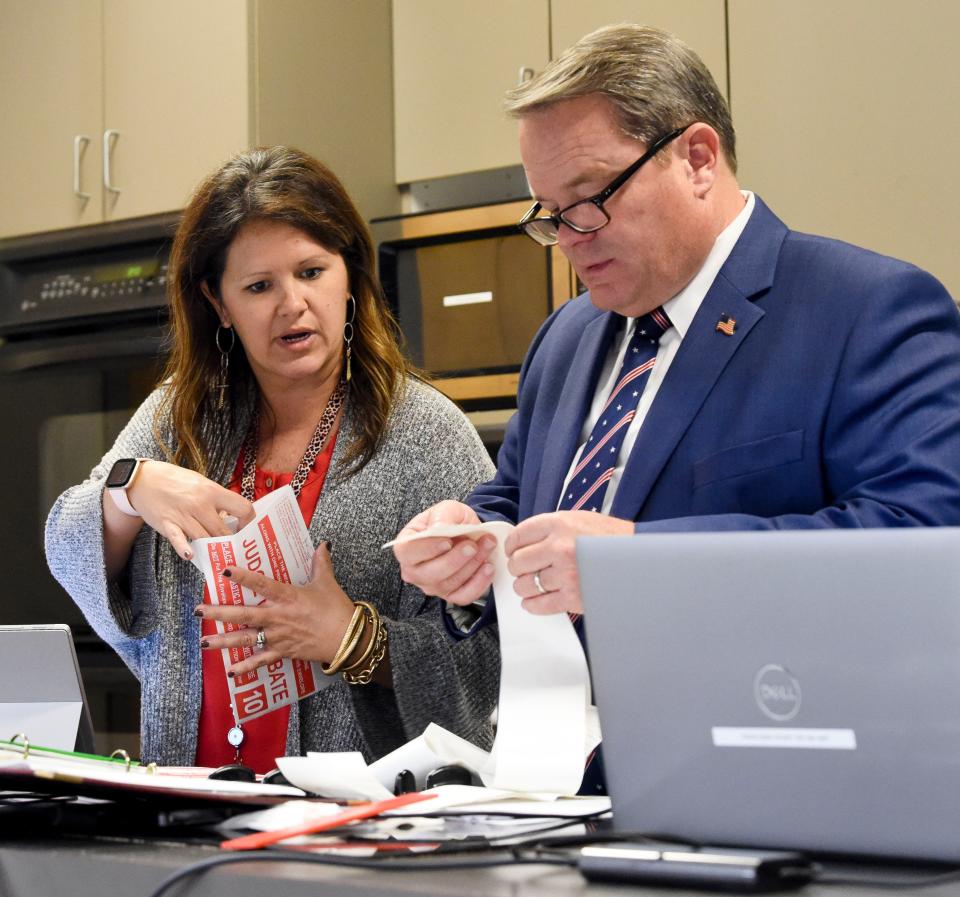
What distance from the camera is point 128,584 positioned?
1782mm

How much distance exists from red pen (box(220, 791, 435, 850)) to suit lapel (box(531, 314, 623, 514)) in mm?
530

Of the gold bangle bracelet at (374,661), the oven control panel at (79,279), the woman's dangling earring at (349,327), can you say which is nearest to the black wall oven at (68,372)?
the oven control panel at (79,279)

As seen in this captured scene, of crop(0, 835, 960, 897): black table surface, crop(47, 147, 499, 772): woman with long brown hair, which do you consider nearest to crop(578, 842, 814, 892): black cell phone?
crop(0, 835, 960, 897): black table surface

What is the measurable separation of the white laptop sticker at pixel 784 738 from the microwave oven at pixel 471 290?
179 cm

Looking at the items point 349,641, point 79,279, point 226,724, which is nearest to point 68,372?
point 79,279

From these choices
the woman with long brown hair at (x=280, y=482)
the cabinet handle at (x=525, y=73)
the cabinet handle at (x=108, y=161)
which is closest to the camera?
the woman with long brown hair at (x=280, y=482)

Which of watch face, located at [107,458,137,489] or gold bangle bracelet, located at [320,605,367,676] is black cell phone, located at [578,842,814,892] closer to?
gold bangle bracelet, located at [320,605,367,676]

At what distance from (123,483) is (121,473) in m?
0.02

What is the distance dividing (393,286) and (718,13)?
0.85 meters

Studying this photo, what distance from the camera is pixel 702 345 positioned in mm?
1394

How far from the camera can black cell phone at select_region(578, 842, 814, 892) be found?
73 cm

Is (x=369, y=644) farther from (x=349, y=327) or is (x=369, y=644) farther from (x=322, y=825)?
(x=322, y=825)

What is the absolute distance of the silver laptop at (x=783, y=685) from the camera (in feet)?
2.53

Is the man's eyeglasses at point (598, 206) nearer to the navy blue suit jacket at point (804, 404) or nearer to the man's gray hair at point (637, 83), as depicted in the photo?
the man's gray hair at point (637, 83)
